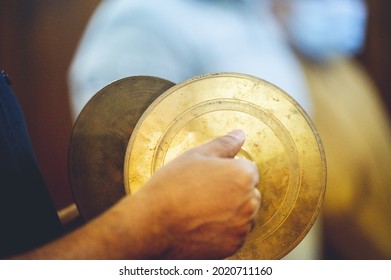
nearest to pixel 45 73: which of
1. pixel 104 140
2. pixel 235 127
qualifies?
pixel 104 140

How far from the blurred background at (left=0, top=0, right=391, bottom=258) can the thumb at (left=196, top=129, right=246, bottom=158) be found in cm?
52

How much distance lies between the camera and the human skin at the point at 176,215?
0.64 meters

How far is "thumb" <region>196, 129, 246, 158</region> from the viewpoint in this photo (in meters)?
0.69

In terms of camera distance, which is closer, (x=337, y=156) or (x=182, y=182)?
(x=182, y=182)

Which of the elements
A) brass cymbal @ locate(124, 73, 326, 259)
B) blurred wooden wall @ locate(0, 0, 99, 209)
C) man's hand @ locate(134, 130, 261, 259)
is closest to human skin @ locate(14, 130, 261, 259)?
man's hand @ locate(134, 130, 261, 259)

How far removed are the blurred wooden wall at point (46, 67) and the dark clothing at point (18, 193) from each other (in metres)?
0.23

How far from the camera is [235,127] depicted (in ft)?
2.62

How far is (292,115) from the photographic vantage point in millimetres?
794

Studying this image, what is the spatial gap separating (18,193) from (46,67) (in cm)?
45

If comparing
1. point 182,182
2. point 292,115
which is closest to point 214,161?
point 182,182

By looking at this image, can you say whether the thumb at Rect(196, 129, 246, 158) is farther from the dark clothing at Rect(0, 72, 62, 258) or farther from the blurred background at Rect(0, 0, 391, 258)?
the blurred background at Rect(0, 0, 391, 258)

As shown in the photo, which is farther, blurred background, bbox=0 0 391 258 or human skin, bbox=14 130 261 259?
blurred background, bbox=0 0 391 258

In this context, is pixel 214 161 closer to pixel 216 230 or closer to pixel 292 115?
pixel 216 230

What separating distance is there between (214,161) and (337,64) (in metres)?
0.59
